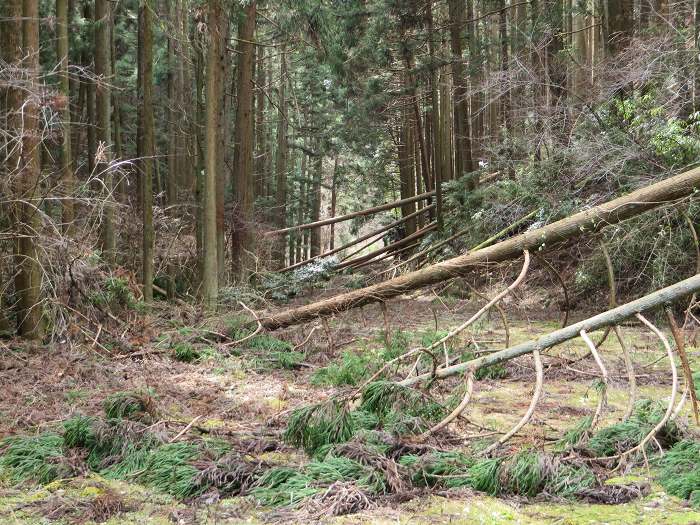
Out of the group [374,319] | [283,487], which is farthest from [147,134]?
[283,487]

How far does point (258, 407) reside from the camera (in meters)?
6.82

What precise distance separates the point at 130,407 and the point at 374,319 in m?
8.63

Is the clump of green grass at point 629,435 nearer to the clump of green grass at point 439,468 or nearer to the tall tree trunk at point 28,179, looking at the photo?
the clump of green grass at point 439,468

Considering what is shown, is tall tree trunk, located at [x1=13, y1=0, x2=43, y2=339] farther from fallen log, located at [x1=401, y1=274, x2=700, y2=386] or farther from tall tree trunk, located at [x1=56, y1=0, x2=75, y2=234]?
fallen log, located at [x1=401, y1=274, x2=700, y2=386]

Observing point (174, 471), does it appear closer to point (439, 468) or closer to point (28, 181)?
point (439, 468)

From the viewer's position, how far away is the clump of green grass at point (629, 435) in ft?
15.6

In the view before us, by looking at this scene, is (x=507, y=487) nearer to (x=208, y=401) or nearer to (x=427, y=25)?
(x=208, y=401)

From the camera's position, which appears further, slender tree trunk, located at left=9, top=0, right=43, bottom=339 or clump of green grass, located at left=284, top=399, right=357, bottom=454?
slender tree trunk, located at left=9, top=0, right=43, bottom=339

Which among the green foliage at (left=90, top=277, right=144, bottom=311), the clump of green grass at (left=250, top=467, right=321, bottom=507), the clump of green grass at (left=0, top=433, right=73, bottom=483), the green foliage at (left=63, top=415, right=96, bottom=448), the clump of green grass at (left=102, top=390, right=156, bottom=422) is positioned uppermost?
the green foliage at (left=90, top=277, right=144, bottom=311)

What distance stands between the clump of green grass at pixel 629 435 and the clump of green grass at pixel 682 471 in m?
0.23

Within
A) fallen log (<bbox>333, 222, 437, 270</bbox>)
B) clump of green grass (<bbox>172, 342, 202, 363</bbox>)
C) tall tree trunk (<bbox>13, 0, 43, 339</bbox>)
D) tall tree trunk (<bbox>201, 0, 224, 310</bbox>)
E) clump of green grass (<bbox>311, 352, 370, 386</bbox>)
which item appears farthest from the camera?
fallen log (<bbox>333, 222, 437, 270</bbox>)

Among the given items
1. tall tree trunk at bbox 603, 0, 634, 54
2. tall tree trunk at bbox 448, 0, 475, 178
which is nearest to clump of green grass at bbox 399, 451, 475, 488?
tall tree trunk at bbox 603, 0, 634, 54

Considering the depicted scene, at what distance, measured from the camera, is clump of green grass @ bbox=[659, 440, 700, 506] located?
409 cm

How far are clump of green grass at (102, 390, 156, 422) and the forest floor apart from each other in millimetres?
118
